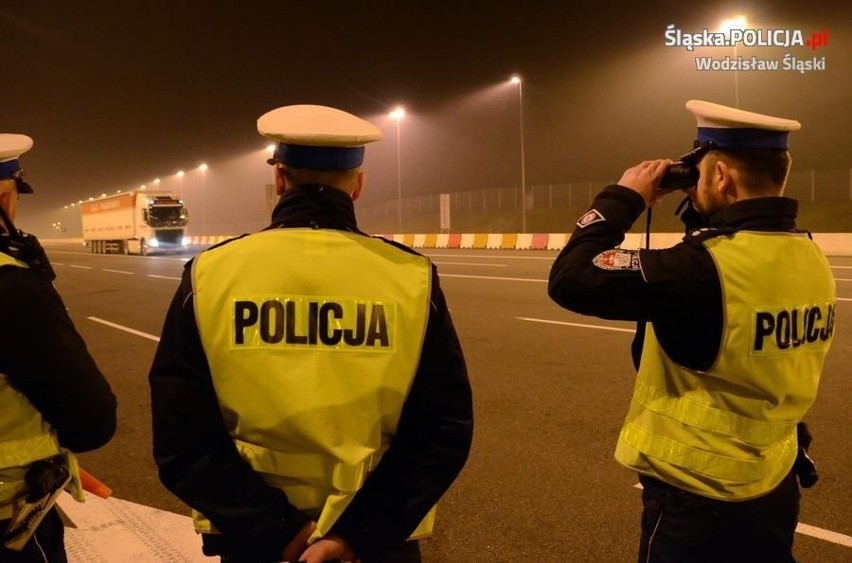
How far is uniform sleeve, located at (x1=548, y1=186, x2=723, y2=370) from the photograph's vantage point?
2014 millimetres

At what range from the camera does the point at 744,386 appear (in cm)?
205

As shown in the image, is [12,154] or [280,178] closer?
[280,178]

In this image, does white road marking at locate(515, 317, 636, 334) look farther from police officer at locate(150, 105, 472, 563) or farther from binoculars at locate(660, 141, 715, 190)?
police officer at locate(150, 105, 472, 563)

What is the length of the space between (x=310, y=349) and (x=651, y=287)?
992 millimetres

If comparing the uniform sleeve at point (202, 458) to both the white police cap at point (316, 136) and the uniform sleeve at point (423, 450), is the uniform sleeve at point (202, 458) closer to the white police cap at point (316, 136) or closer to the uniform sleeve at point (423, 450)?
the uniform sleeve at point (423, 450)

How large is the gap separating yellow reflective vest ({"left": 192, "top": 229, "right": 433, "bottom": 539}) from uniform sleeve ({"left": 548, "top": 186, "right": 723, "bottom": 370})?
542 millimetres

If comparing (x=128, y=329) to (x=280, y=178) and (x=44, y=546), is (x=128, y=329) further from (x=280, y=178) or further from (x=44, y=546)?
(x=280, y=178)

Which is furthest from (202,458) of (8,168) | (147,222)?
(147,222)

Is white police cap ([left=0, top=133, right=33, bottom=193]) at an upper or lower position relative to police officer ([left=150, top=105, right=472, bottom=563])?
upper

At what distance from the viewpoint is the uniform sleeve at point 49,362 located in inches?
76.9

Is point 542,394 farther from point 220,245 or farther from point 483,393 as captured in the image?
point 220,245

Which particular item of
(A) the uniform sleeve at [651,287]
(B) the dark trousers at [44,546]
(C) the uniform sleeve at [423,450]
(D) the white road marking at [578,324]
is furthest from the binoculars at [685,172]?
(D) the white road marking at [578,324]

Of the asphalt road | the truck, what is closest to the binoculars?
the asphalt road

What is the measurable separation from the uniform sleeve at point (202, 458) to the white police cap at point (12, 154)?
93cm
